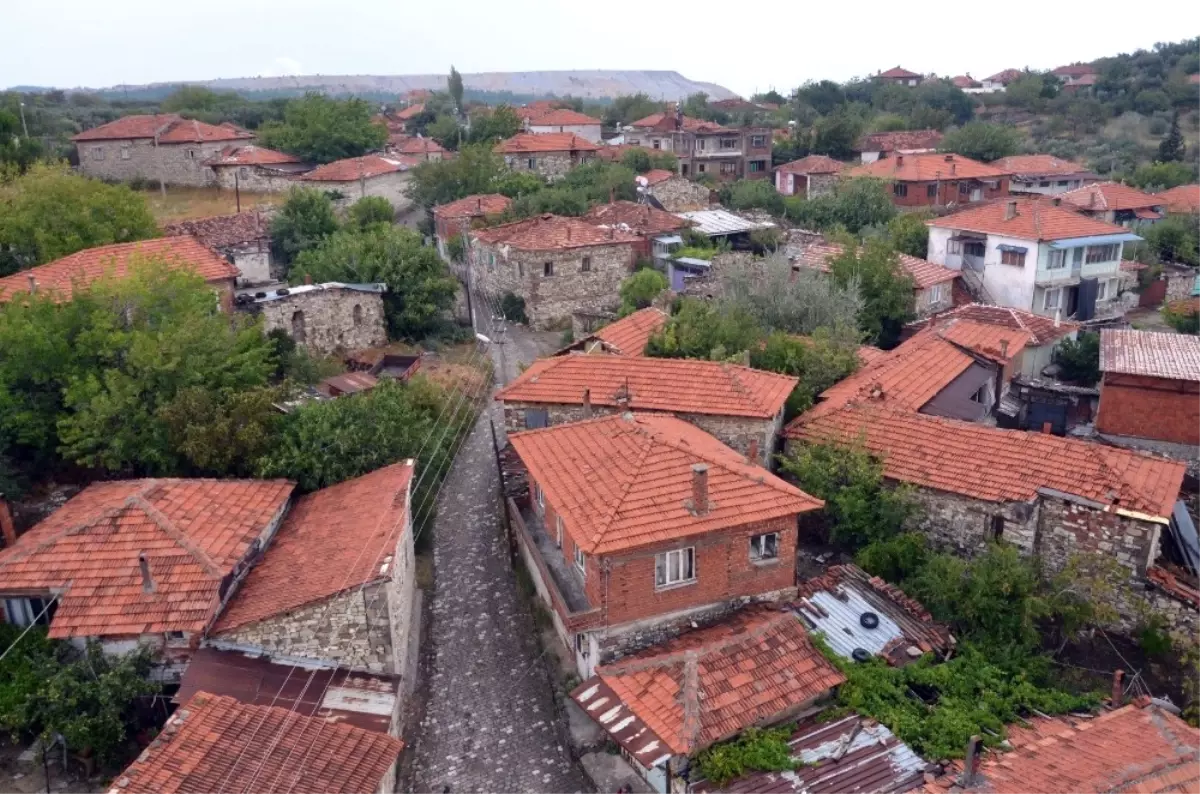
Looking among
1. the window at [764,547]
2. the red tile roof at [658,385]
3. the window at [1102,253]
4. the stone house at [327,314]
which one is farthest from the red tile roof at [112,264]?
the window at [1102,253]

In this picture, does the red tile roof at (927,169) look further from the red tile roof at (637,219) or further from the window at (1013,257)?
the red tile roof at (637,219)

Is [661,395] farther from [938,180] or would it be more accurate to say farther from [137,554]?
[938,180]

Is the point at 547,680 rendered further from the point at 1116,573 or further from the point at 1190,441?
the point at 1190,441

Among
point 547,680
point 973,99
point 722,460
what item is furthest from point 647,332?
point 973,99

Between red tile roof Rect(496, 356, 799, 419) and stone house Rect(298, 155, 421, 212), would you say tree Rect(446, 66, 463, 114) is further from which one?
red tile roof Rect(496, 356, 799, 419)

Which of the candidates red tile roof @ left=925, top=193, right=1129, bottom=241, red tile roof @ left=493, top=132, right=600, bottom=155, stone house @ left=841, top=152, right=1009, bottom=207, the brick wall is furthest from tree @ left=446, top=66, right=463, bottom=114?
the brick wall

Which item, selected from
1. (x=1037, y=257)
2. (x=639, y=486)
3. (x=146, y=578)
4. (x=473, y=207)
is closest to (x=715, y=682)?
(x=639, y=486)

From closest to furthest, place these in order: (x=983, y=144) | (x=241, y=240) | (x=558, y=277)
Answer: (x=241, y=240)
(x=558, y=277)
(x=983, y=144)

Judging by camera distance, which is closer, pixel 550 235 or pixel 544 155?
pixel 550 235
